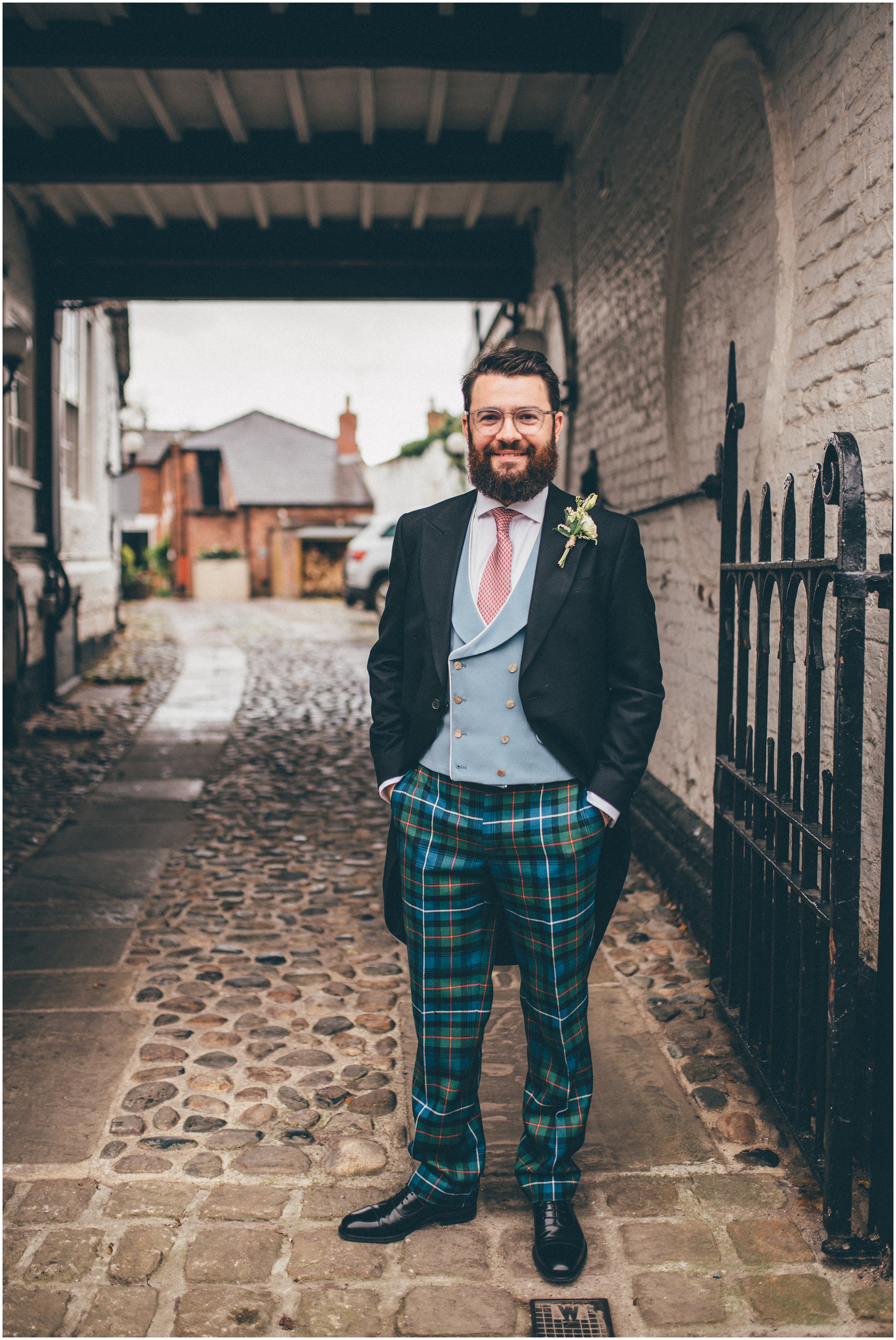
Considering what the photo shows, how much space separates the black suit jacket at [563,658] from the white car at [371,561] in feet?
53.7

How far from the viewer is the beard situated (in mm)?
2238

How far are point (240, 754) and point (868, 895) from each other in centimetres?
566

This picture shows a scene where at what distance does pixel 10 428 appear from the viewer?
8.12 m

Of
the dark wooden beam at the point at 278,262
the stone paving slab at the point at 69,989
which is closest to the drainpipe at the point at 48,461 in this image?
the dark wooden beam at the point at 278,262

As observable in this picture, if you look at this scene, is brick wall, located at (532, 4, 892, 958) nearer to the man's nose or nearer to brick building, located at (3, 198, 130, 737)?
the man's nose

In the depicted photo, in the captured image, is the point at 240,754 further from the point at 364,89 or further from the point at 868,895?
the point at 868,895

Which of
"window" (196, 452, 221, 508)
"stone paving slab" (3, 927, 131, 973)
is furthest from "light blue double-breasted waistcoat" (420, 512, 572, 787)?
"window" (196, 452, 221, 508)

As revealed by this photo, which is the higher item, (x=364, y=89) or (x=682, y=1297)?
(x=364, y=89)

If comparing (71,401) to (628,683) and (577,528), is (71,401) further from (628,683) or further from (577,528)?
(628,683)

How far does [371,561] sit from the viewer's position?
62.8 feet

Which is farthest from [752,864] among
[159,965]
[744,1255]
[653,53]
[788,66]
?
[653,53]

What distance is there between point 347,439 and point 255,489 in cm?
441

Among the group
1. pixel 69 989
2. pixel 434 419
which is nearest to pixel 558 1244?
pixel 69 989

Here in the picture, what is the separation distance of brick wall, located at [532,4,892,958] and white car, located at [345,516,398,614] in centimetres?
1190
